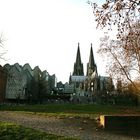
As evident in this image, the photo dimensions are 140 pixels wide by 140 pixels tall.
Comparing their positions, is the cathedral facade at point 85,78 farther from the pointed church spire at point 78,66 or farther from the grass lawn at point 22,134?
the grass lawn at point 22,134

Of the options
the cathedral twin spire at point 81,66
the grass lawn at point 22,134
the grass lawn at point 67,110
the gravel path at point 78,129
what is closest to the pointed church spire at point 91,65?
the cathedral twin spire at point 81,66

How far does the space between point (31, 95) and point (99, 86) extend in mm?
60724

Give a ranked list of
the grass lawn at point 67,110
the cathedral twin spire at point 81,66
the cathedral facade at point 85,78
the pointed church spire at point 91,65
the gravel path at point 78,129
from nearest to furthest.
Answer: the gravel path at point 78,129
the grass lawn at point 67,110
the cathedral facade at point 85,78
the pointed church spire at point 91,65
the cathedral twin spire at point 81,66

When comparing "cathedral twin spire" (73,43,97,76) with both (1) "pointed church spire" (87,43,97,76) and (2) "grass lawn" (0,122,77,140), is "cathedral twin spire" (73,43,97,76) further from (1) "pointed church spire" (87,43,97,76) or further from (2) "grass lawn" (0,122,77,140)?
(2) "grass lawn" (0,122,77,140)

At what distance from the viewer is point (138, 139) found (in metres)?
20.1

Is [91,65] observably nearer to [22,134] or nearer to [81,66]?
[81,66]

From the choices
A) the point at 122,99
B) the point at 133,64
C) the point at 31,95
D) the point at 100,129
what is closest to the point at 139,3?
the point at 100,129

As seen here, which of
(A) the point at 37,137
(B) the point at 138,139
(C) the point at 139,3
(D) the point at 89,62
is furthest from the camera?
(D) the point at 89,62

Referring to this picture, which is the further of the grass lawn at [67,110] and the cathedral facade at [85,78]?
the cathedral facade at [85,78]

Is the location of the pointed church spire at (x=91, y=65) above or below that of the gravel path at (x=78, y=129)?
above

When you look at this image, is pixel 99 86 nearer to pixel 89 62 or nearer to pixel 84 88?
pixel 84 88

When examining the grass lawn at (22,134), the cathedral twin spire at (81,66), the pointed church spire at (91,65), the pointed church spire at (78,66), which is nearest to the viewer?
the grass lawn at (22,134)

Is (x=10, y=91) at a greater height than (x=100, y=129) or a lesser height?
greater

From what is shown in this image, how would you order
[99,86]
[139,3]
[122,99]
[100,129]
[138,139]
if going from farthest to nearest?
[99,86], [122,99], [100,129], [138,139], [139,3]
